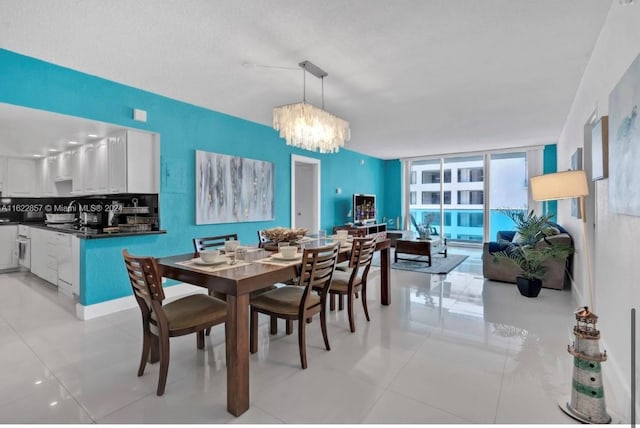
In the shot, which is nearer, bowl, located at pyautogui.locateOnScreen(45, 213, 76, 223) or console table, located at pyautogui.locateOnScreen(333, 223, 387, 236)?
bowl, located at pyautogui.locateOnScreen(45, 213, 76, 223)

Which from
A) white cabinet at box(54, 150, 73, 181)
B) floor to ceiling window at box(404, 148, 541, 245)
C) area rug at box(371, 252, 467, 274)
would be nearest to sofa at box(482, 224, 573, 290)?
area rug at box(371, 252, 467, 274)

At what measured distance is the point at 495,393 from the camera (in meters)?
1.86

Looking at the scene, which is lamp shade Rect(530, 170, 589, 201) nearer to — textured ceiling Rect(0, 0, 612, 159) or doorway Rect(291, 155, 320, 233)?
textured ceiling Rect(0, 0, 612, 159)

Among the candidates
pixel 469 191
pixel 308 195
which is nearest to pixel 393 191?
pixel 469 191

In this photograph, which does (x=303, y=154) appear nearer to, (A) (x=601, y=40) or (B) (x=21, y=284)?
(A) (x=601, y=40)

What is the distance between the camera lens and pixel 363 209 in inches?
297

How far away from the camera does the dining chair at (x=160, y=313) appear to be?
1803 mm

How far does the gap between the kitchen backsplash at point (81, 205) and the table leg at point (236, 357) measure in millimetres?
2509

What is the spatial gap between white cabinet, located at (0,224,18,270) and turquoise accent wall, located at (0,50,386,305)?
10.8ft

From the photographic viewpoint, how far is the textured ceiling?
6.79 feet

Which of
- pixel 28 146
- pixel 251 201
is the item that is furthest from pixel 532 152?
pixel 28 146

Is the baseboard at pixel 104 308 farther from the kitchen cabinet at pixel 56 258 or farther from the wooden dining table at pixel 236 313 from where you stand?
the wooden dining table at pixel 236 313

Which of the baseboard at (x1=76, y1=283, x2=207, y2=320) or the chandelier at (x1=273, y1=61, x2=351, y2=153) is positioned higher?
the chandelier at (x1=273, y1=61, x2=351, y2=153)

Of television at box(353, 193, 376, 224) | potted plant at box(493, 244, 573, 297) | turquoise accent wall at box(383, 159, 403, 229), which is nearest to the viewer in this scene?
potted plant at box(493, 244, 573, 297)
